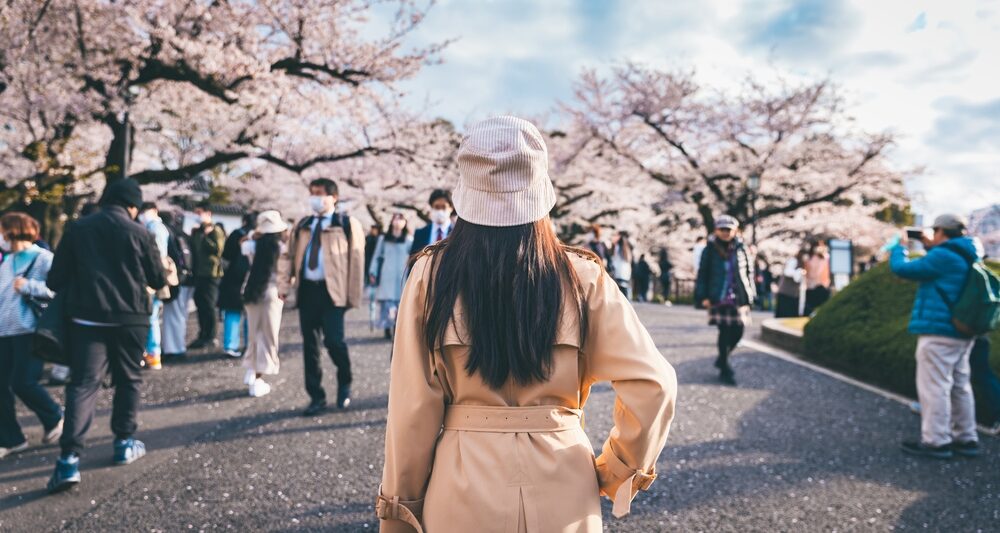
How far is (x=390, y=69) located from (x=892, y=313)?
969 centimetres

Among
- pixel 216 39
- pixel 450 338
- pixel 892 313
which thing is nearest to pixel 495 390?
pixel 450 338

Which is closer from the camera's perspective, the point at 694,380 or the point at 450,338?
the point at 450,338

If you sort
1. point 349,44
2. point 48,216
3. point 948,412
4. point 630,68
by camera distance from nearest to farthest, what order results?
point 948,412 < point 349,44 < point 48,216 < point 630,68

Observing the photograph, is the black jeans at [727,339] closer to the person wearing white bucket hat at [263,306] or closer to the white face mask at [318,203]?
the white face mask at [318,203]

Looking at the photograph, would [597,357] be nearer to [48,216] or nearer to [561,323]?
[561,323]

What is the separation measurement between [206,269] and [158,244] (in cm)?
221

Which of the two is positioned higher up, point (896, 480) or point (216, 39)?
point (216, 39)

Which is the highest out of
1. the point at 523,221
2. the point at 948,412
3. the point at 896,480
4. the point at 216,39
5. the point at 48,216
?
the point at 216,39

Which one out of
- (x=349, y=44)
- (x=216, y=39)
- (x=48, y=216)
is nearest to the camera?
(x=216, y=39)

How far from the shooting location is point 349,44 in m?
12.2

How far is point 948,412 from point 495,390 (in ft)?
14.6

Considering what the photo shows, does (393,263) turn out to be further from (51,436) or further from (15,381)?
(15,381)

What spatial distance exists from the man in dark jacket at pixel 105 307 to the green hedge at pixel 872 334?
6.99 metres

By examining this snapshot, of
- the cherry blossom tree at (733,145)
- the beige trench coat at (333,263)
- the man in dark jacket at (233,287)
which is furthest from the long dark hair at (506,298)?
the cherry blossom tree at (733,145)
